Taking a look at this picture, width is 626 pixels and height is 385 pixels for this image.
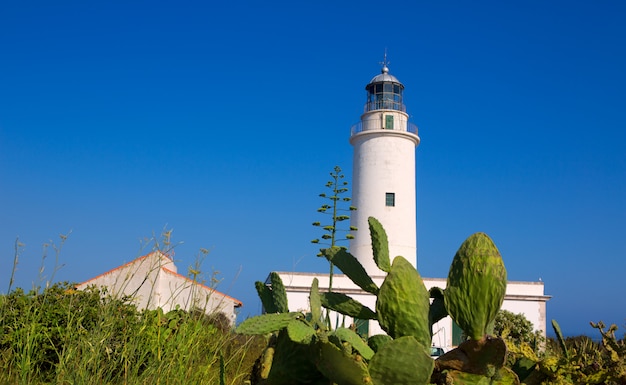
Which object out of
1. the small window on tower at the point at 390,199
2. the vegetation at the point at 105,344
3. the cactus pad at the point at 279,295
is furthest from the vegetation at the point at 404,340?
the small window on tower at the point at 390,199

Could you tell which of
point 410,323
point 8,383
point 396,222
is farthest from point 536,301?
point 410,323

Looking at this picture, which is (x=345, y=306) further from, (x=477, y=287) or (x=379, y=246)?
(x=477, y=287)

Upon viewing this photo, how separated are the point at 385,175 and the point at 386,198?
1.06m

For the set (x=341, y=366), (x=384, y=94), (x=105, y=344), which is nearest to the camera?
(x=341, y=366)

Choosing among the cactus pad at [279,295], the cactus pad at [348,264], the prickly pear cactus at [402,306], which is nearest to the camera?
the prickly pear cactus at [402,306]

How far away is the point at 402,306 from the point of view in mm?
1298

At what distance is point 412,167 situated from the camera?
2733cm

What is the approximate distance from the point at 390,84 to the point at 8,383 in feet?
85.3

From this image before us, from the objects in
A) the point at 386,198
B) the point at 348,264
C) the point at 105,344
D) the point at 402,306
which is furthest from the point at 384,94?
the point at 402,306

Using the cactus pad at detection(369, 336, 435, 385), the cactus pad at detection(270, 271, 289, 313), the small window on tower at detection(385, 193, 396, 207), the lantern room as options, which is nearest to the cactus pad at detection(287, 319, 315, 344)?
the cactus pad at detection(369, 336, 435, 385)

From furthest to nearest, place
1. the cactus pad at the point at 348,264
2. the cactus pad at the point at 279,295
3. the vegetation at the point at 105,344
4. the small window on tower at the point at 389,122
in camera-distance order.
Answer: the small window on tower at the point at 389,122 < the vegetation at the point at 105,344 < the cactus pad at the point at 348,264 < the cactus pad at the point at 279,295

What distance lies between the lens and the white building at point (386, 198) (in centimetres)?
2550

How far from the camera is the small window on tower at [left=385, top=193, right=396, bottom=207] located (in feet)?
85.1

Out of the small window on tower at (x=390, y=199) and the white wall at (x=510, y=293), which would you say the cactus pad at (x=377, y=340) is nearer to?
the white wall at (x=510, y=293)
